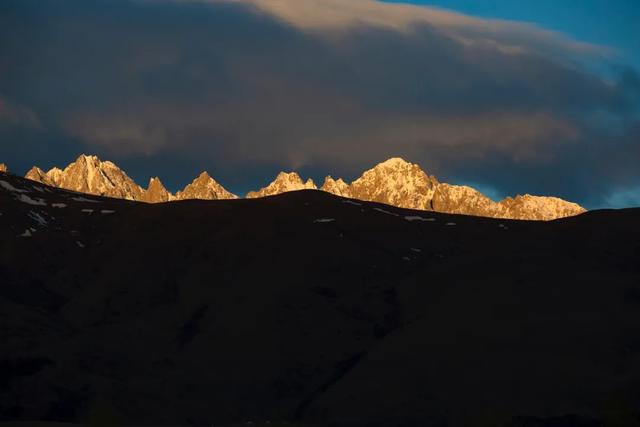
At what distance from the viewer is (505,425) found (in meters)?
191

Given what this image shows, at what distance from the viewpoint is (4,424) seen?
196 meters

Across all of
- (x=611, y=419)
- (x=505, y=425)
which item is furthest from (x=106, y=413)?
(x=611, y=419)

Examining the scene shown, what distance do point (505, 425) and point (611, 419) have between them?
16049mm

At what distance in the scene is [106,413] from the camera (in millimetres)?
182000

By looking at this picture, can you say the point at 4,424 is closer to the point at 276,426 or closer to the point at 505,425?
the point at 276,426

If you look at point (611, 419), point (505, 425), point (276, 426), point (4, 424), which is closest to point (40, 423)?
point (4, 424)

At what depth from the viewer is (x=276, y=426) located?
593ft

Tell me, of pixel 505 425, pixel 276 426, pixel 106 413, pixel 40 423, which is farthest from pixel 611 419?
pixel 40 423

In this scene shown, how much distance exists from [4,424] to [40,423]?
19.8ft

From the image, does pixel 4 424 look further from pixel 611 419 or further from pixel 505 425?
pixel 611 419

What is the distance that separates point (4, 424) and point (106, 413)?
2318cm

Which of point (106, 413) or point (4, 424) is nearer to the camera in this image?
point (106, 413)

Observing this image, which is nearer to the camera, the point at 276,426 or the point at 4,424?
the point at 276,426

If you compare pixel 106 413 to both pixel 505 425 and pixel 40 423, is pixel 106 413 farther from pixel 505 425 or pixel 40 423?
pixel 505 425
